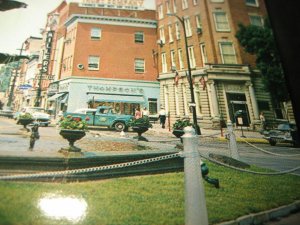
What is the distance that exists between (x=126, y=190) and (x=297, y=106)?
244 cm

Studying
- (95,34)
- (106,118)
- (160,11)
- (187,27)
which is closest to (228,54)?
(187,27)

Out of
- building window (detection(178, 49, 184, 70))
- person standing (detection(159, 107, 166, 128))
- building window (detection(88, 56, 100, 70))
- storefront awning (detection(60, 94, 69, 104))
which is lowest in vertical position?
person standing (detection(159, 107, 166, 128))

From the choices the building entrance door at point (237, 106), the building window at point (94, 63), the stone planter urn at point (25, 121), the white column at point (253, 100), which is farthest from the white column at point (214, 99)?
the stone planter urn at point (25, 121)

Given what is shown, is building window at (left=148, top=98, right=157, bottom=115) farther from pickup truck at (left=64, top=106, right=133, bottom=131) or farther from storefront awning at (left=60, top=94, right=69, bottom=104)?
storefront awning at (left=60, top=94, right=69, bottom=104)

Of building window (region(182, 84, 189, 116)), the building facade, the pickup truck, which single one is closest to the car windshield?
the pickup truck

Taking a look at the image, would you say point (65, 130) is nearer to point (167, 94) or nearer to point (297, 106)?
point (167, 94)

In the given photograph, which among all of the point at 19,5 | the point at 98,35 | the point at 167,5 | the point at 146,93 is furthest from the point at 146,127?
the point at 167,5

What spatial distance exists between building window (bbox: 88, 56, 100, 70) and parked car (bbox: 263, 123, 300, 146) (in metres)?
3.79

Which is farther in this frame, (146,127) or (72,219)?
(146,127)

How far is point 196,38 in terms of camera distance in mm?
5727

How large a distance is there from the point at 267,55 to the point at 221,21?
67.6 inches

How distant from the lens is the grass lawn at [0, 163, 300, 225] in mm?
1996

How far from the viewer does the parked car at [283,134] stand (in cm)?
406

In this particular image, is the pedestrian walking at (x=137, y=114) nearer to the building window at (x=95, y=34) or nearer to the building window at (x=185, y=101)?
the building window at (x=185, y=101)
